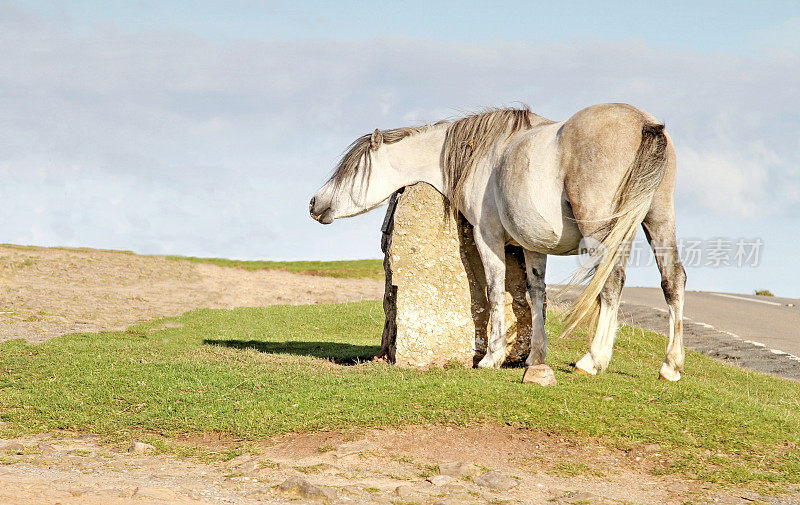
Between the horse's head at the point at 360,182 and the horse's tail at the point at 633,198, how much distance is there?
3.26m

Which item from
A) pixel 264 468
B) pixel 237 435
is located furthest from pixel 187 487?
pixel 237 435

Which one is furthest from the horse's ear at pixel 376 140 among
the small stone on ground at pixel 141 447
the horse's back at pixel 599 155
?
the small stone on ground at pixel 141 447

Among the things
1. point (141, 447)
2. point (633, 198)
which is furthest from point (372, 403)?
point (633, 198)

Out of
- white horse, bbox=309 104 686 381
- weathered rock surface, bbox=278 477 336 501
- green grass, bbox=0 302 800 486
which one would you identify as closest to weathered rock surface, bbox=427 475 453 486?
weathered rock surface, bbox=278 477 336 501

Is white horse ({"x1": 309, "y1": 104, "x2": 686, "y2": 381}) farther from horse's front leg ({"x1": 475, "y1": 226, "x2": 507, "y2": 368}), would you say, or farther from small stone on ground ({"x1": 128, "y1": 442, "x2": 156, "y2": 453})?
small stone on ground ({"x1": 128, "y1": 442, "x2": 156, "y2": 453})

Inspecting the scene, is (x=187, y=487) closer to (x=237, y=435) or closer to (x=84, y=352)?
(x=237, y=435)

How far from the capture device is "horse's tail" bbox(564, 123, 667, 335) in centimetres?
766

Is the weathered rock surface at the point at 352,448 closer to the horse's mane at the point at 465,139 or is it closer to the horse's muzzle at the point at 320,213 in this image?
the horse's mane at the point at 465,139

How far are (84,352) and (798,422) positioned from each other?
981cm

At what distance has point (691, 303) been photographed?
922 inches

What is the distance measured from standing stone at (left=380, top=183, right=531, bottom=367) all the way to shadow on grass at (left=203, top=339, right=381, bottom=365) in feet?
5.00

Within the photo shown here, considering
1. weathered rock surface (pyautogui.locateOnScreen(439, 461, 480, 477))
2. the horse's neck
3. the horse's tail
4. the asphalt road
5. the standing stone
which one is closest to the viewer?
weathered rock surface (pyautogui.locateOnScreen(439, 461, 480, 477))

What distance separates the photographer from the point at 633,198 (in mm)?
7676

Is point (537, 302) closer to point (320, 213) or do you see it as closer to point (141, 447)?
point (320, 213)
